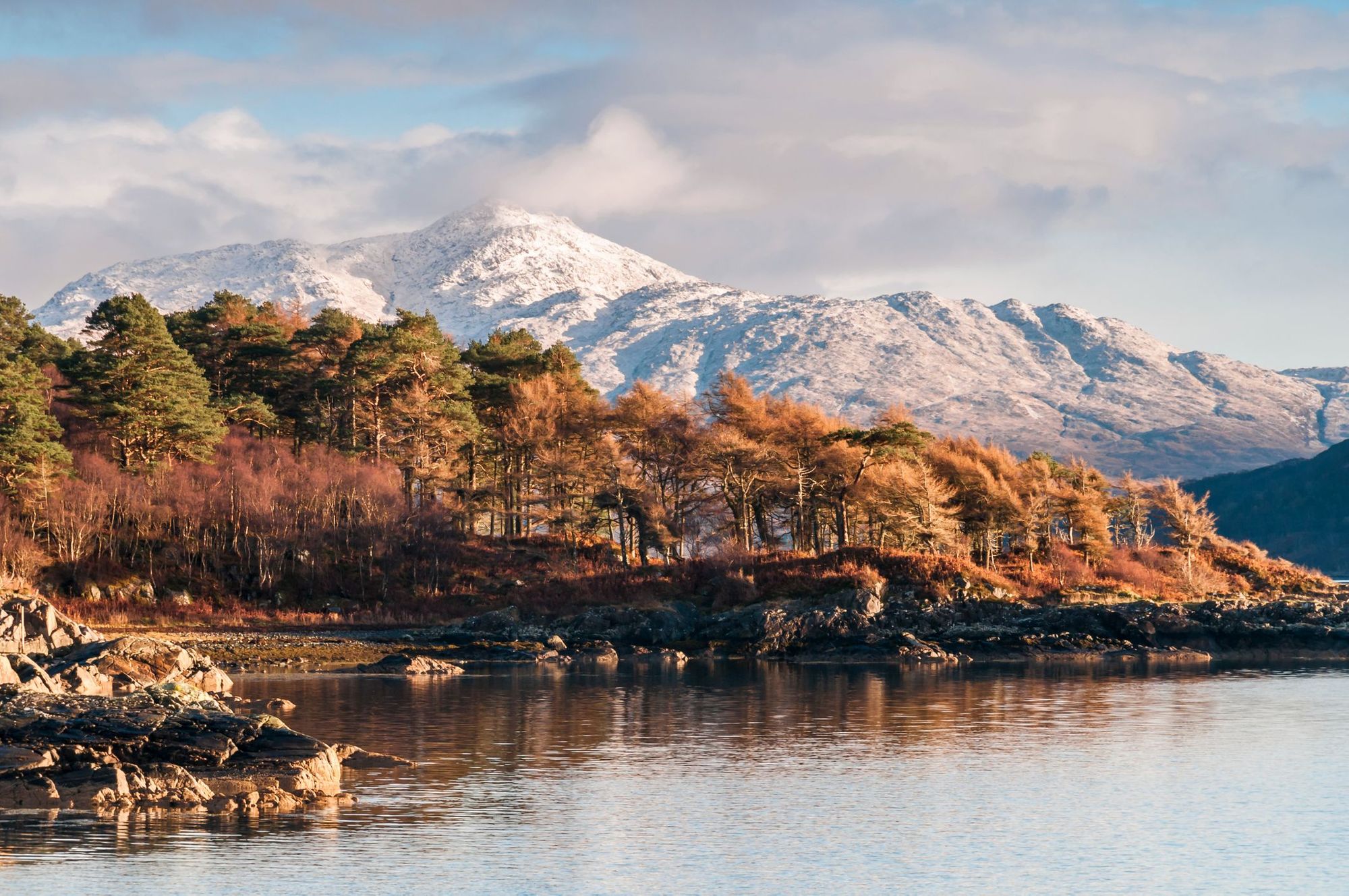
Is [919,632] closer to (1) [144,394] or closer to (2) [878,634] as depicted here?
(2) [878,634]

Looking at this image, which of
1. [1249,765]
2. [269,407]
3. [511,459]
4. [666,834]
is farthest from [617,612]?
[666,834]

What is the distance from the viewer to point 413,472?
316 ft

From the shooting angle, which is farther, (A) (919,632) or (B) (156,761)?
(A) (919,632)

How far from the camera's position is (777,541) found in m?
100

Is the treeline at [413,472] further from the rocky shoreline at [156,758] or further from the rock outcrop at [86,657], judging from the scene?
the rocky shoreline at [156,758]

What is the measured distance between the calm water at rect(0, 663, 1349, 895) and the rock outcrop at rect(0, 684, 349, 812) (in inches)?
50.9

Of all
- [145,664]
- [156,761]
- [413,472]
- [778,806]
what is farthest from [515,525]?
[778,806]

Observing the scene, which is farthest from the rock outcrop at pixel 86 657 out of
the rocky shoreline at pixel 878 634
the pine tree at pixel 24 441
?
the pine tree at pixel 24 441

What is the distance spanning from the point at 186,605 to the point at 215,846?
60.9 meters

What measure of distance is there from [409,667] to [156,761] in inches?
1396

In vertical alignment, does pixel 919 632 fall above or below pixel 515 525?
below

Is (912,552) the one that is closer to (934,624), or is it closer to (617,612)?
(934,624)

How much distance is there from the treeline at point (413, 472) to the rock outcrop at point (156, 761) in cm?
5059

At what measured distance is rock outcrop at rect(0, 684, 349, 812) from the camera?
3159cm
